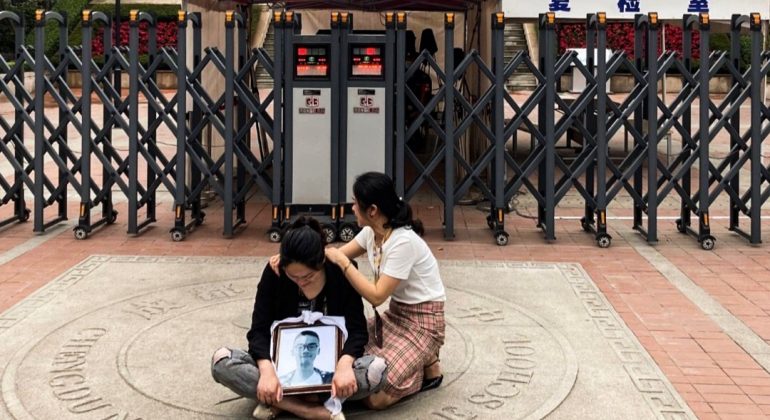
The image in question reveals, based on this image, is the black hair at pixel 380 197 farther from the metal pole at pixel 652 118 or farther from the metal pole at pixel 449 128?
the metal pole at pixel 652 118

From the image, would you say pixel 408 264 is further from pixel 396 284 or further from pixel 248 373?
pixel 248 373

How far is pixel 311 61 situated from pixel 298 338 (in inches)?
177

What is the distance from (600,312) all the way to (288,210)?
3272 millimetres

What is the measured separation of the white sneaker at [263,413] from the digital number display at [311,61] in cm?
449

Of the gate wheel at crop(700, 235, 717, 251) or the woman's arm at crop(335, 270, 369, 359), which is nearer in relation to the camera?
the woman's arm at crop(335, 270, 369, 359)

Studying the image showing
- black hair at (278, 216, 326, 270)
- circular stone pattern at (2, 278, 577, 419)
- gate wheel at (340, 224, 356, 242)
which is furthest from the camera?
gate wheel at (340, 224, 356, 242)

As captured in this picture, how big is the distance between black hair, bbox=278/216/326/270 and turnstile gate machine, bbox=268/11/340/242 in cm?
424

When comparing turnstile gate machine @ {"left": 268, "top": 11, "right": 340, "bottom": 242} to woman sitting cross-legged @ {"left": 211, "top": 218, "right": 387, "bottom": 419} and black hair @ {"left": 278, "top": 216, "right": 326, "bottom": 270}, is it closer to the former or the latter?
woman sitting cross-legged @ {"left": 211, "top": 218, "right": 387, "bottom": 419}

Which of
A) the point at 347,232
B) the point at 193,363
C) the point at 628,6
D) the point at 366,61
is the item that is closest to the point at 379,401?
the point at 193,363

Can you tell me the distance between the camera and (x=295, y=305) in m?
4.42

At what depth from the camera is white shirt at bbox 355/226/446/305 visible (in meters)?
4.43

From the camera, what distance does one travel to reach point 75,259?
7.87 metres

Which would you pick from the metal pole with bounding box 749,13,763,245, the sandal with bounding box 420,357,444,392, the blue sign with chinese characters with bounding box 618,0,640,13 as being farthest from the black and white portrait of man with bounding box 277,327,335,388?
the blue sign with chinese characters with bounding box 618,0,640,13

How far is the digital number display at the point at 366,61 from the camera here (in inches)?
331
